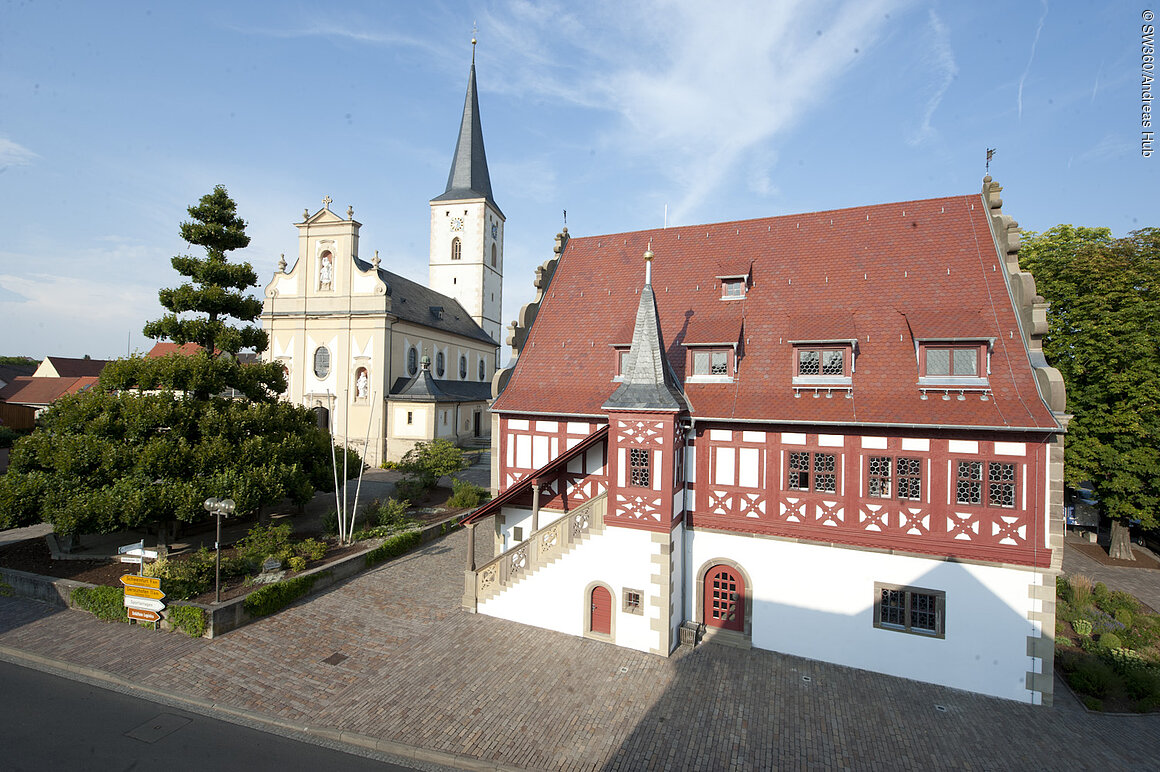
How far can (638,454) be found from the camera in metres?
14.2

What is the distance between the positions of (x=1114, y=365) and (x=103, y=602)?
115ft

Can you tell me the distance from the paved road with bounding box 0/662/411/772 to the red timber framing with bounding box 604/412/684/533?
7.15 metres

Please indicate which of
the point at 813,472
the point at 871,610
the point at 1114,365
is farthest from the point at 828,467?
the point at 1114,365

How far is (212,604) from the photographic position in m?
14.1

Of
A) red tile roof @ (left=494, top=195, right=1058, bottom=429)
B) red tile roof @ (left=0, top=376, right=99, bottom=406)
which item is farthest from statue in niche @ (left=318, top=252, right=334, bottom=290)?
red tile roof @ (left=0, top=376, right=99, bottom=406)

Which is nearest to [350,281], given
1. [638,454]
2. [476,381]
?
[476,381]

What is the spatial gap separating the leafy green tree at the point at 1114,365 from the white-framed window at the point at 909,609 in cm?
1469

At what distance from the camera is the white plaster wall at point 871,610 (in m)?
12.4

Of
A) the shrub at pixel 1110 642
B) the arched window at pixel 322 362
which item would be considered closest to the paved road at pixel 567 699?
the shrub at pixel 1110 642

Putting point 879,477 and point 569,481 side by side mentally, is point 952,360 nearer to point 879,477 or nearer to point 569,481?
point 879,477

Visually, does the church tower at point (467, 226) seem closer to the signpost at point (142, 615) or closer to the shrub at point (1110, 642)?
the signpost at point (142, 615)

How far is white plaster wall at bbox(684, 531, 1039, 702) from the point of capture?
40.7ft

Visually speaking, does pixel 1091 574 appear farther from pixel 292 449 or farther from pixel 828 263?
pixel 292 449

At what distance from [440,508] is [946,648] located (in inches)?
788
